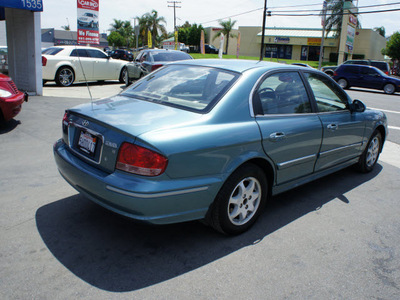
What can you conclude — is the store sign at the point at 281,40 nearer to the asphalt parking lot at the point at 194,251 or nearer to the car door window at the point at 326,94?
the car door window at the point at 326,94

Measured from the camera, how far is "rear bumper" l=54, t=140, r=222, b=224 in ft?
8.69

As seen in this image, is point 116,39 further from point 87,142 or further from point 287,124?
point 87,142

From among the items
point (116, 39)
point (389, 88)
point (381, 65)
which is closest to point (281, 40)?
point (381, 65)

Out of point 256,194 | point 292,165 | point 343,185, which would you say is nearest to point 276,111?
point 292,165

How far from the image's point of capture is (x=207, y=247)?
3.14m

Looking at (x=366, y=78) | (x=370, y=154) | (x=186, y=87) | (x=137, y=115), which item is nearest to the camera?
(x=137, y=115)

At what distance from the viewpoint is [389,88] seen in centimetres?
2006

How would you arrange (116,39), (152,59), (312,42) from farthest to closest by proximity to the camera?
1. (116,39)
2. (312,42)
3. (152,59)

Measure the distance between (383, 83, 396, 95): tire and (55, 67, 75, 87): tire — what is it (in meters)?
16.4

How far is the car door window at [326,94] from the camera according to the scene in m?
4.19

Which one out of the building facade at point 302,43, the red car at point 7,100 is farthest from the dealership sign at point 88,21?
the building facade at point 302,43

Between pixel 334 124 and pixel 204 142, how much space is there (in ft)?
6.79

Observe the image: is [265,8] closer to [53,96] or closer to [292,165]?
[53,96]

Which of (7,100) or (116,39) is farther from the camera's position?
(116,39)
